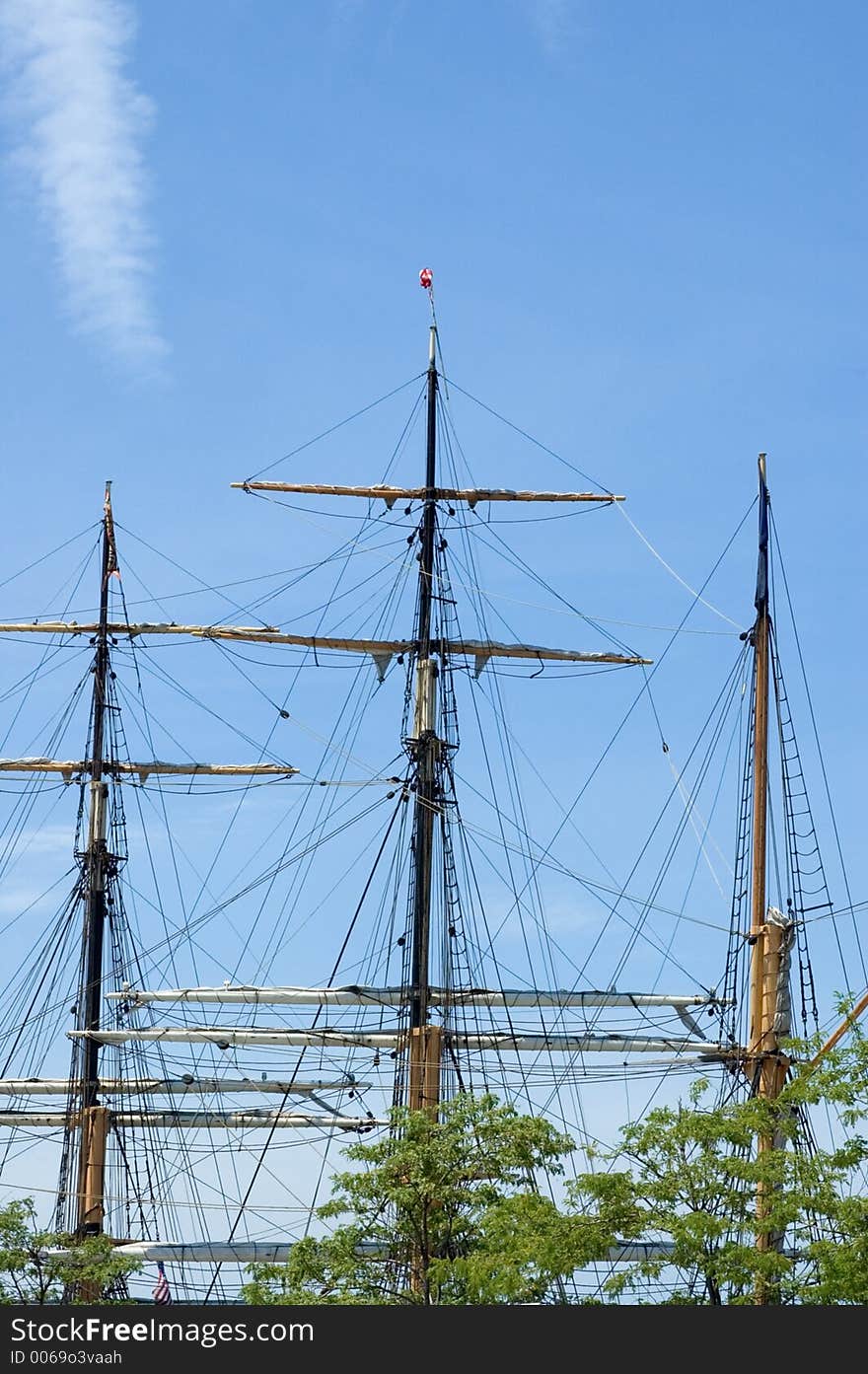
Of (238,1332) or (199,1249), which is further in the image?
(199,1249)

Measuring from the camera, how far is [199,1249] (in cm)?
6706

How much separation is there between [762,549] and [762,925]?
32.4 ft

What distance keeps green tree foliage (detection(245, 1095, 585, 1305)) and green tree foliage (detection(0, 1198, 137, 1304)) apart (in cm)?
861

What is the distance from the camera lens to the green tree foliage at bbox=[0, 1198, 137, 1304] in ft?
186

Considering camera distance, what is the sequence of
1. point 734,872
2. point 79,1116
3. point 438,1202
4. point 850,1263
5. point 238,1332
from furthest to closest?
point 79,1116 → point 734,872 → point 438,1202 → point 850,1263 → point 238,1332

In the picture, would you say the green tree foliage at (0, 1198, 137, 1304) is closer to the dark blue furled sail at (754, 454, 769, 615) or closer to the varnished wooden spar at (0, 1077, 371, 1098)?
the varnished wooden spar at (0, 1077, 371, 1098)

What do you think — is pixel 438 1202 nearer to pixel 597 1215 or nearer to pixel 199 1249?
pixel 597 1215

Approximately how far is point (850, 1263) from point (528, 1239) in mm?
6862

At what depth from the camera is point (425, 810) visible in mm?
64938

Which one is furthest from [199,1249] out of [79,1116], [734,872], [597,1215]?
[597,1215]

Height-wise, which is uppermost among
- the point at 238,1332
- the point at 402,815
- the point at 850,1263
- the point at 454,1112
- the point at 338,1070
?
the point at 402,815

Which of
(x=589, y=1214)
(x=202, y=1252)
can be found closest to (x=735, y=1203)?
(x=589, y=1214)

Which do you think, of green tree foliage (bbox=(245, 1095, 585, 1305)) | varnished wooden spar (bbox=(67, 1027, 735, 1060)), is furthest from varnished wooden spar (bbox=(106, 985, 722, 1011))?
green tree foliage (bbox=(245, 1095, 585, 1305))

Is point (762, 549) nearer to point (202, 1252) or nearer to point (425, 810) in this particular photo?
point (425, 810)
